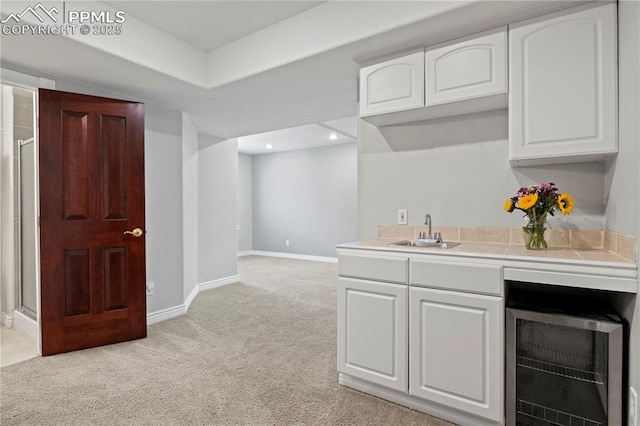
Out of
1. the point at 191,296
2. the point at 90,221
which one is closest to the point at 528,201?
the point at 90,221

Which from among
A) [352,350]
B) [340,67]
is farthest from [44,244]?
[340,67]

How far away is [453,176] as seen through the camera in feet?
8.17

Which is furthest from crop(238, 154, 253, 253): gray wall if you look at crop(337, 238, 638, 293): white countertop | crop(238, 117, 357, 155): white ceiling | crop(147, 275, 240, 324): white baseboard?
crop(337, 238, 638, 293): white countertop

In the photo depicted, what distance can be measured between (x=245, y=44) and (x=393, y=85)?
137 centimetres

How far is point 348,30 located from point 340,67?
39 centimetres

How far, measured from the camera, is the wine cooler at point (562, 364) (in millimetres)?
1563

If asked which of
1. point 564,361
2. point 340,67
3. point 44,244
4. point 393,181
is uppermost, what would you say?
point 340,67

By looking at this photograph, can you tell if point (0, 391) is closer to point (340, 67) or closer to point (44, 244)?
point (44, 244)

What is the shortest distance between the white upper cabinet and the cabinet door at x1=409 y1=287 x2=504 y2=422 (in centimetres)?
92

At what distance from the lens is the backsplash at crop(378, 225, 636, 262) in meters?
1.72

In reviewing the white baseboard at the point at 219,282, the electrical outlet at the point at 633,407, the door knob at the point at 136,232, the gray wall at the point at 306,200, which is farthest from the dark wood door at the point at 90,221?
the gray wall at the point at 306,200

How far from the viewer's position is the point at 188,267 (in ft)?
14.4

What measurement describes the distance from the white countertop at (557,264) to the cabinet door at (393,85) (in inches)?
39.8

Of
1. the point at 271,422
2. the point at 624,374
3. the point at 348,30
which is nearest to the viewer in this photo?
the point at 624,374
